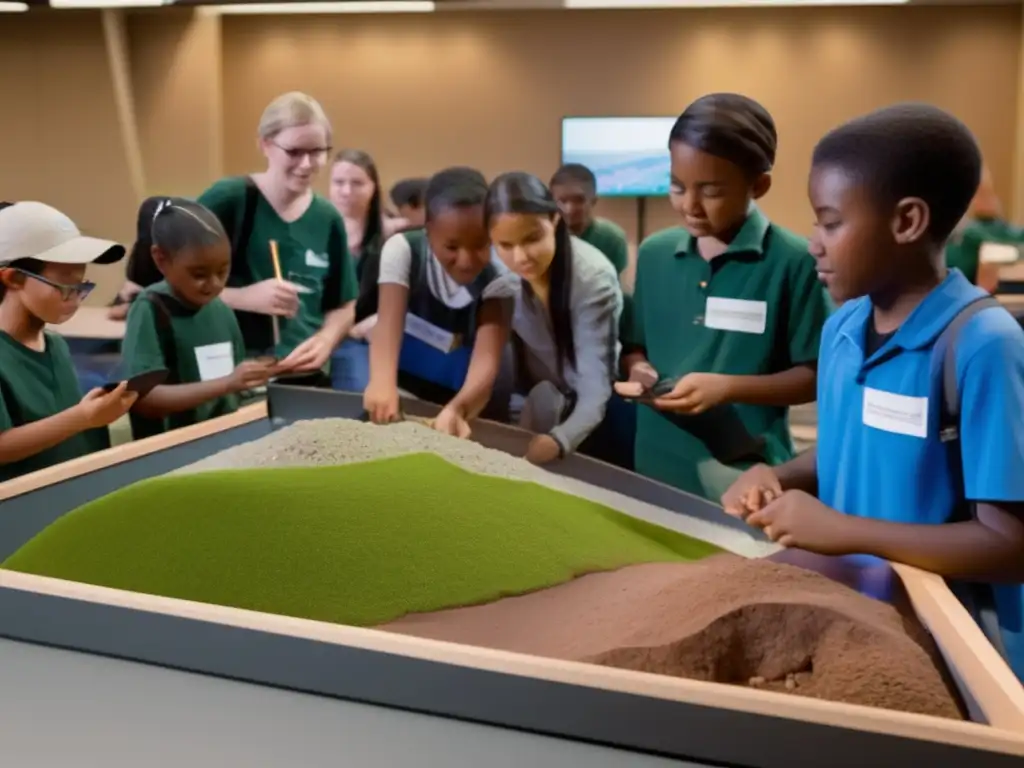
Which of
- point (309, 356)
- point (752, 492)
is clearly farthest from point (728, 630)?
point (309, 356)

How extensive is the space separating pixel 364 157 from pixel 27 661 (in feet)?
2.92

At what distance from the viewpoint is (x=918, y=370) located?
89 cm

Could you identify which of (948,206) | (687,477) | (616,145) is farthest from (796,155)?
(687,477)

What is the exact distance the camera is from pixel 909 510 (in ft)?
3.05

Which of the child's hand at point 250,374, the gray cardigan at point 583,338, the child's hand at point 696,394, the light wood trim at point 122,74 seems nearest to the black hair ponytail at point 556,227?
the gray cardigan at point 583,338

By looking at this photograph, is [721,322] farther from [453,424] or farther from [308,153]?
[308,153]

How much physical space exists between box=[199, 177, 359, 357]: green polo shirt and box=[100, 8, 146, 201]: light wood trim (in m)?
0.24

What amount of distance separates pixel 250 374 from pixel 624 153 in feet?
2.24

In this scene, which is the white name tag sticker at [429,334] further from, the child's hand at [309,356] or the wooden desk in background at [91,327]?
the wooden desk in background at [91,327]

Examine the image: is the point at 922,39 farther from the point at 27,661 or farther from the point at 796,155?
the point at 27,661

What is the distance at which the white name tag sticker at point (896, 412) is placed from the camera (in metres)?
0.89

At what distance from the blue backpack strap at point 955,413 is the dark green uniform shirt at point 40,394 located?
3.73ft

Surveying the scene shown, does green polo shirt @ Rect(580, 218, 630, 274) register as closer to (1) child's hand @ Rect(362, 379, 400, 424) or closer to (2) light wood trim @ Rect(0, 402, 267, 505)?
(1) child's hand @ Rect(362, 379, 400, 424)

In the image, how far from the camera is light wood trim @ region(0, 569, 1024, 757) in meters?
0.70
